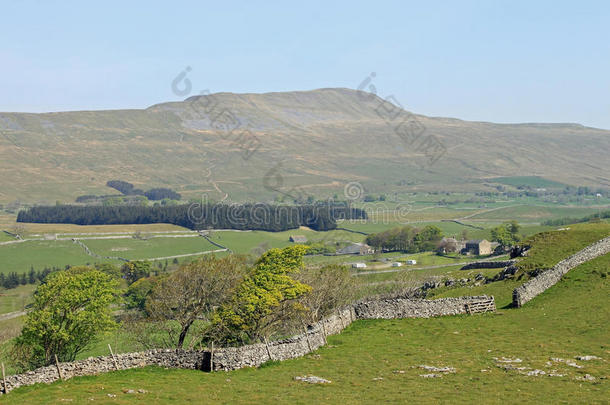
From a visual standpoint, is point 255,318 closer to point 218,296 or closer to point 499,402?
point 218,296

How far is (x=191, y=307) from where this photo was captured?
185 feet

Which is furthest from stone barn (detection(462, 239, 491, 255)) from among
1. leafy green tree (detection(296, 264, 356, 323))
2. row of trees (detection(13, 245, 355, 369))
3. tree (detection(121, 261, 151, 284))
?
row of trees (detection(13, 245, 355, 369))

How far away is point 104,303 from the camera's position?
48719 mm

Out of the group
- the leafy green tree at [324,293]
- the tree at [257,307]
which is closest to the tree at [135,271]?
the leafy green tree at [324,293]

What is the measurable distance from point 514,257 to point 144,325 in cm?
4754

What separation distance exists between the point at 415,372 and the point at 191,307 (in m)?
27.4

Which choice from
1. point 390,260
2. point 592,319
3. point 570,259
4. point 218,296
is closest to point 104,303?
point 218,296

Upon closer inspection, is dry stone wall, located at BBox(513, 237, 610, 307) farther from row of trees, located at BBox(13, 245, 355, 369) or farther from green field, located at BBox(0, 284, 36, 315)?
green field, located at BBox(0, 284, 36, 315)

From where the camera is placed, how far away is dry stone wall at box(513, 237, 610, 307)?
54250mm

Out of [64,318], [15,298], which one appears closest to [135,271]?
[15,298]

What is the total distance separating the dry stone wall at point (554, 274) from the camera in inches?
2136

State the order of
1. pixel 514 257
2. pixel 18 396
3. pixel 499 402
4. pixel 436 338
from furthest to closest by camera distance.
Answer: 1. pixel 514 257
2. pixel 436 338
3. pixel 18 396
4. pixel 499 402

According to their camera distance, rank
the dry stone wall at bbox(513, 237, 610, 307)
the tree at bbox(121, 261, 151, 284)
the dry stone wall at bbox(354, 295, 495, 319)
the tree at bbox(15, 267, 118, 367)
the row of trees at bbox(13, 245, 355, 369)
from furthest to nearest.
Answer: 1. the tree at bbox(121, 261, 151, 284)
2. the dry stone wall at bbox(513, 237, 610, 307)
3. the dry stone wall at bbox(354, 295, 495, 319)
4. the row of trees at bbox(13, 245, 355, 369)
5. the tree at bbox(15, 267, 118, 367)

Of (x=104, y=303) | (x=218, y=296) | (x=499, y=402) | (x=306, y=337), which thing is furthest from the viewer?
(x=218, y=296)
